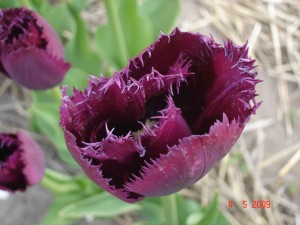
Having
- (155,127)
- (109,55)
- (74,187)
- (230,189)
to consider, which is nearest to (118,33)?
(109,55)

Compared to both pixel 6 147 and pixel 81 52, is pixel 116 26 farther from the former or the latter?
pixel 6 147

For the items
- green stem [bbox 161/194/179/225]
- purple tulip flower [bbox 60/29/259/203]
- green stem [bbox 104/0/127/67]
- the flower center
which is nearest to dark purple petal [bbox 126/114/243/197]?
purple tulip flower [bbox 60/29/259/203]

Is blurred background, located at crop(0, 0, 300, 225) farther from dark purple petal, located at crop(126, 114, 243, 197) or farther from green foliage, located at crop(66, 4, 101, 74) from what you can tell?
dark purple petal, located at crop(126, 114, 243, 197)

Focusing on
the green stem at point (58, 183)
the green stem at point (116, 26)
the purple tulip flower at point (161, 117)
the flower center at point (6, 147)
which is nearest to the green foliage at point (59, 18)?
the green stem at point (116, 26)

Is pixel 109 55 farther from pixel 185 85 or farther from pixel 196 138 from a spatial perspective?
pixel 196 138
